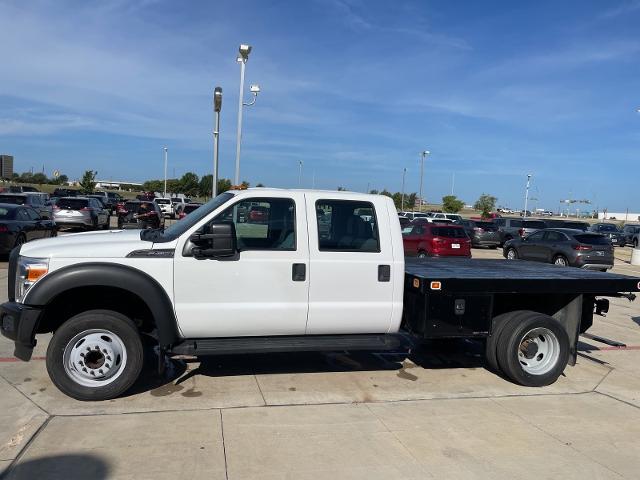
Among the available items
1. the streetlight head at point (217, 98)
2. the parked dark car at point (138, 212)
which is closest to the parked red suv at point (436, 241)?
the streetlight head at point (217, 98)

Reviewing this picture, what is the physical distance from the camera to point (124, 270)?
495cm

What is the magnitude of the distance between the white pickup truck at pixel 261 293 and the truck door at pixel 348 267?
11 mm

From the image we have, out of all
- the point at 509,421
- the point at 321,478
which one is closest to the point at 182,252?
the point at 321,478

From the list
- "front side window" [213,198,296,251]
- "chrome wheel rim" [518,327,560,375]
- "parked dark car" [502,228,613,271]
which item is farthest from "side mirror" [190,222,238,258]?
"parked dark car" [502,228,613,271]

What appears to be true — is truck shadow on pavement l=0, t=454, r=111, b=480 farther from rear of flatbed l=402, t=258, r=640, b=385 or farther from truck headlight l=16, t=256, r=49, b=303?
rear of flatbed l=402, t=258, r=640, b=385

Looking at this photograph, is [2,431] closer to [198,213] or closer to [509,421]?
[198,213]

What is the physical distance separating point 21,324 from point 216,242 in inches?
72.4

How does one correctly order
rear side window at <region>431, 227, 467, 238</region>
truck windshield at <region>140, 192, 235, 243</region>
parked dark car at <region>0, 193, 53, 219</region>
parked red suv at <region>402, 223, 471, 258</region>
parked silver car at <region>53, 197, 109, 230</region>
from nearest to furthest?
truck windshield at <region>140, 192, 235, 243</region> < parked red suv at <region>402, 223, 471, 258</region> < rear side window at <region>431, 227, 467, 238</region> < parked dark car at <region>0, 193, 53, 219</region> < parked silver car at <region>53, 197, 109, 230</region>

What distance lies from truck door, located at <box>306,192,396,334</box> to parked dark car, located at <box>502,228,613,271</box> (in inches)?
603

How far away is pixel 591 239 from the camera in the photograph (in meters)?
19.5

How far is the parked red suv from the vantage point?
19016mm

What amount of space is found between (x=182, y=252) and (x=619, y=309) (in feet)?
33.3

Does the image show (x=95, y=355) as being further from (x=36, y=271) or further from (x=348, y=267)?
(x=348, y=267)

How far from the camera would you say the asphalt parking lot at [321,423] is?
4.02 meters
